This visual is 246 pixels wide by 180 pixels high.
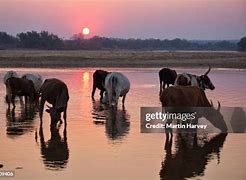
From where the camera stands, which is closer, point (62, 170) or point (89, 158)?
point (62, 170)

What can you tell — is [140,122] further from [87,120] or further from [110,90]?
[110,90]

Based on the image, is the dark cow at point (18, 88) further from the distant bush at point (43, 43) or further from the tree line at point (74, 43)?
the distant bush at point (43, 43)

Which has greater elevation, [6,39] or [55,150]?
[6,39]

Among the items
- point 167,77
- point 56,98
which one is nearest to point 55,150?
point 56,98

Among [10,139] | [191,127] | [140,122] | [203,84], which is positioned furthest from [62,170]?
[203,84]

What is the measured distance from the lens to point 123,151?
776 centimetres

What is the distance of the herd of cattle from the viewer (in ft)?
28.0

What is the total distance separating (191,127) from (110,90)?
4114 mm

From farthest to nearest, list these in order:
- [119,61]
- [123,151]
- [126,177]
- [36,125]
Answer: [119,61]
[36,125]
[123,151]
[126,177]

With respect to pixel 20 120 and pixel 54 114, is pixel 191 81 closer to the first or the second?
pixel 20 120

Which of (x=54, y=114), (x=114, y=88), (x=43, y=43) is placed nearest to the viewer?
(x=54, y=114)

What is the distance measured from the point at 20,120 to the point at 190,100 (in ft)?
12.5

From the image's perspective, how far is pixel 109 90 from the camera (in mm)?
13180

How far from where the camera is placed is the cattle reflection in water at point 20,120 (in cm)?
956
